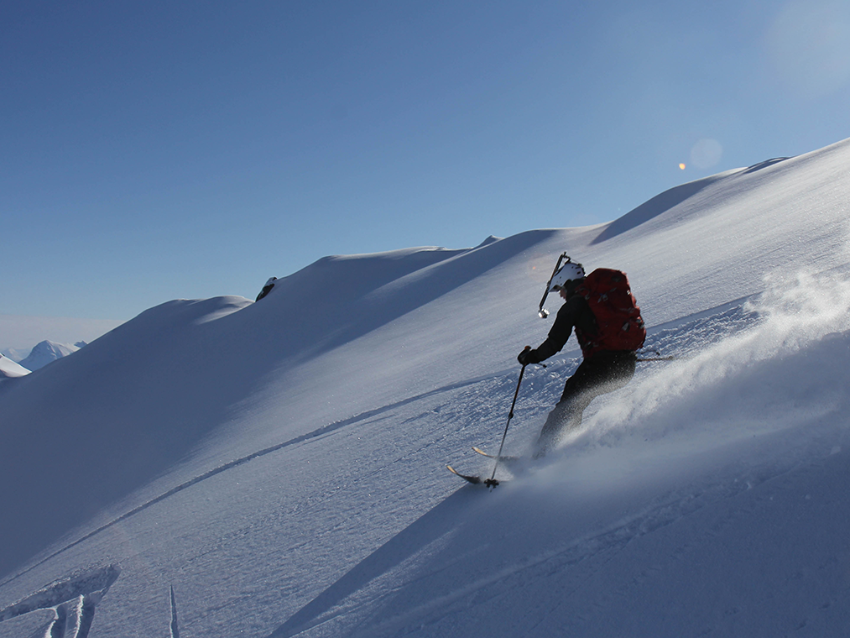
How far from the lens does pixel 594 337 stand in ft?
13.1

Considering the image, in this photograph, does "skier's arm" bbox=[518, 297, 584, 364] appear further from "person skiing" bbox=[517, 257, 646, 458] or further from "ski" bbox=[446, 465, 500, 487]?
"ski" bbox=[446, 465, 500, 487]

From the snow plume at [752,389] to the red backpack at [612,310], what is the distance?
20.1 inches

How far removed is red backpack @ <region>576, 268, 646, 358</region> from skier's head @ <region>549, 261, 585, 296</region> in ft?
0.54

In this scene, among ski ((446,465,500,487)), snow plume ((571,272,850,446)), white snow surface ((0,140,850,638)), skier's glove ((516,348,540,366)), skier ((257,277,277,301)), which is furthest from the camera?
skier ((257,277,277,301))

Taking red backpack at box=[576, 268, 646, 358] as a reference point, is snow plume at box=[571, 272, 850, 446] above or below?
below

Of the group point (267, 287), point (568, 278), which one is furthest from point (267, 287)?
point (568, 278)

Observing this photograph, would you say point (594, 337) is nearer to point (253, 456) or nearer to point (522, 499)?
point (522, 499)

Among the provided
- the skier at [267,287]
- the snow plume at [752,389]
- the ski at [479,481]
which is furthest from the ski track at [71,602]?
the skier at [267,287]

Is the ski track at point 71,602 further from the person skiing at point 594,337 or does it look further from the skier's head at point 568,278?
the skier's head at point 568,278

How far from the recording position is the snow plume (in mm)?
2699

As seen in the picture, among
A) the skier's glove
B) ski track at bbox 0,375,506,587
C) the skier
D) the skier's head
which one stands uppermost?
the skier

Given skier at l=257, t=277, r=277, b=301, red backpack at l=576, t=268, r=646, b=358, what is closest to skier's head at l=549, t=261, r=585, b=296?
red backpack at l=576, t=268, r=646, b=358

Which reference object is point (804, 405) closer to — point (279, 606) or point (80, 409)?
point (279, 606)

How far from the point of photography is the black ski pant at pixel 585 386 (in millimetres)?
4008
